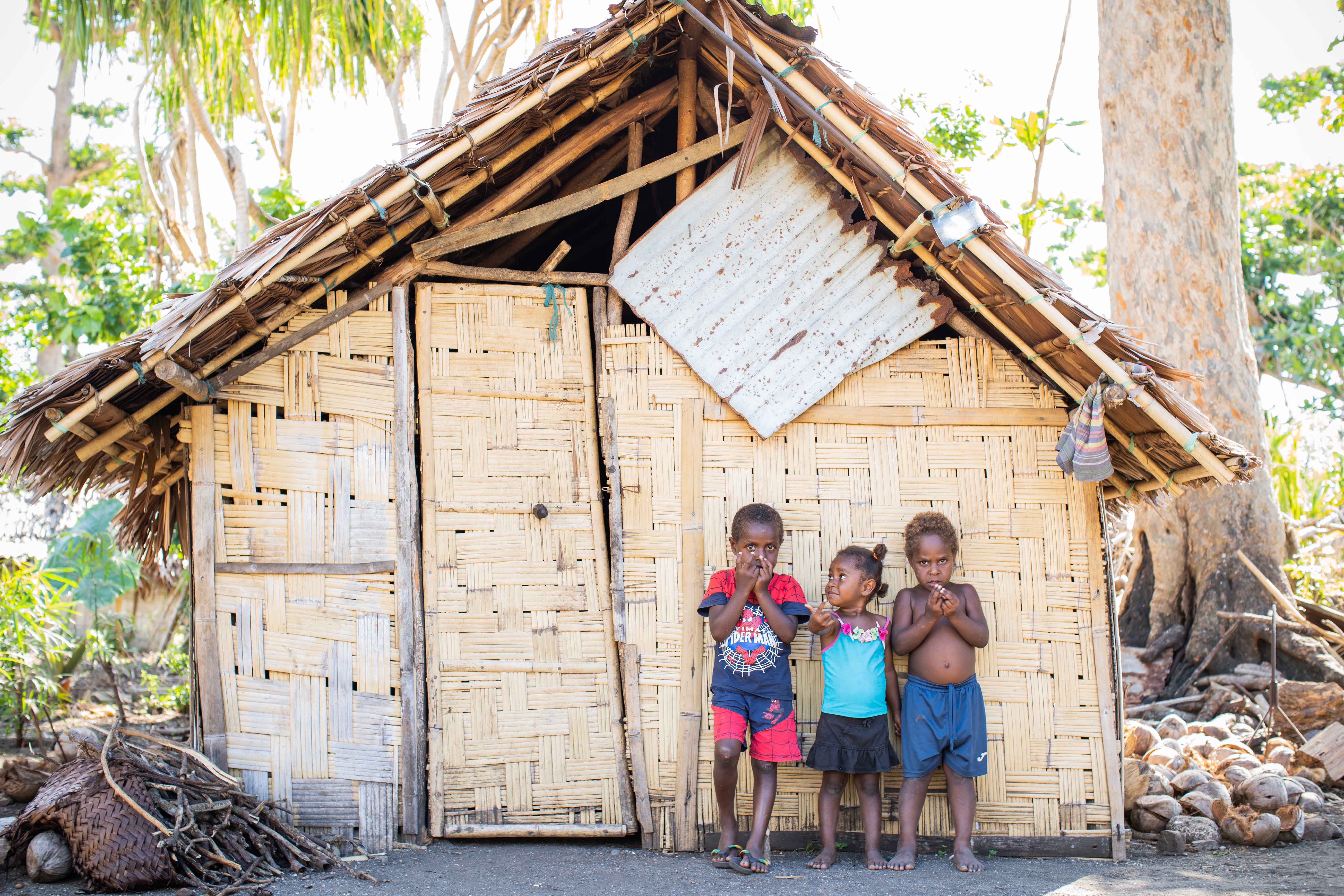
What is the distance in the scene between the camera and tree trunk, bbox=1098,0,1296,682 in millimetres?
7121

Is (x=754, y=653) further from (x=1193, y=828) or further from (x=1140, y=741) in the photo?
(x=1140, y=741)

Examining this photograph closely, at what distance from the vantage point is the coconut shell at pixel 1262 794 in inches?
174

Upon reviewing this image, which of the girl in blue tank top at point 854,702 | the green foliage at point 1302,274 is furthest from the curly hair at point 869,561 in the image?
the green foliage at point 1302,274

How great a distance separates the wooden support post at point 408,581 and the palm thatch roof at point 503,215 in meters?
0.33

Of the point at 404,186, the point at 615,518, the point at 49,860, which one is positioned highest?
the point at 404,186

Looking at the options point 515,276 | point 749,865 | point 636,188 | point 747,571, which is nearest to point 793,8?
point 636,188

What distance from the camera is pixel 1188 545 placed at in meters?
7.21

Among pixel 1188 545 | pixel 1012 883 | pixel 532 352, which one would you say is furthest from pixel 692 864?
pixel 1188 545

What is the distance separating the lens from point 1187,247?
7.33 metres

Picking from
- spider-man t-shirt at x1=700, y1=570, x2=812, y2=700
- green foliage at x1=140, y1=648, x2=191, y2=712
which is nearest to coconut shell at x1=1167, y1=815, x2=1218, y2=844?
spider-man t-shirt at x1=700, y1=570, x2=812, y2=700

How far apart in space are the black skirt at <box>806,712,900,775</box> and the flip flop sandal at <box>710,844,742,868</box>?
1.45ft

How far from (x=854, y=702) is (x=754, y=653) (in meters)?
0.45

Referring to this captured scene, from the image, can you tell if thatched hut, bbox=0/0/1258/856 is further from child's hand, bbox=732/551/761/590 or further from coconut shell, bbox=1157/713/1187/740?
coconut shell, bbox=1157/713/1187/740

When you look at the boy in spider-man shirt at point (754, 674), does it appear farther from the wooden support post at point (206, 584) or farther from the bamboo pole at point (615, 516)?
the wooden support post at point (206, 584)
